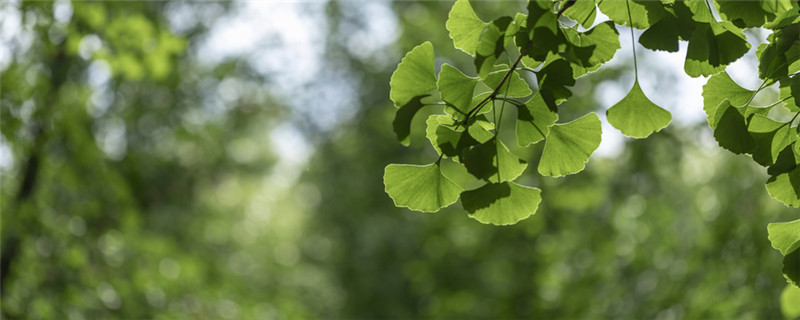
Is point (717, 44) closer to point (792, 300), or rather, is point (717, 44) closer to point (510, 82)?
point (510, 82)

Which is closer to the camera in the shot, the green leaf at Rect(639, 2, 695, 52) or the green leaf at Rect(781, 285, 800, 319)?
the green leaf at Rect(639, 2, 695, 52)

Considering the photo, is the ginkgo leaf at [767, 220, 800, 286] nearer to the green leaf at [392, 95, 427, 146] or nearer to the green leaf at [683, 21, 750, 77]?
the green leaf at [683, 21, 750, 77]

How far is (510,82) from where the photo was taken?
0.47 metres

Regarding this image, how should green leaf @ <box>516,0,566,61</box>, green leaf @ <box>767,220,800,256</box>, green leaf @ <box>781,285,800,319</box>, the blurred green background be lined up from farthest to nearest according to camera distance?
1. the blurred green background
2. green leaf @ <box>781,285,800,319</box>
3. green leaf @ <box>767,220,800,256</box>
4. green leaf @ <box>516,0,566,61</box>

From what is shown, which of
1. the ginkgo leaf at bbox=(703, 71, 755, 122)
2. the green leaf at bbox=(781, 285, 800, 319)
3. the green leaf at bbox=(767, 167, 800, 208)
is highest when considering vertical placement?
the ginkgo leaf at bbox=(703, 71, 755, 122)

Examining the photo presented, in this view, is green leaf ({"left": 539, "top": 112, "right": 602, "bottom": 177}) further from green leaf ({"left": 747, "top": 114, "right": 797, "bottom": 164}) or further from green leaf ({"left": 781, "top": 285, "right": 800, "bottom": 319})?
green leaf ({"left": 781, "top": 285, "right": 800, "bottom": 319})

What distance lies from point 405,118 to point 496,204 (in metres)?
0.11

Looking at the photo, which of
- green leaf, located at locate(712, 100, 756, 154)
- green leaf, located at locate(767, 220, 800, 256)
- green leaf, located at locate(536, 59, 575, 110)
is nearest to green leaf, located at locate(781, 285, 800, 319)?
green leaf, located at locate(767, 220, 800, 256)

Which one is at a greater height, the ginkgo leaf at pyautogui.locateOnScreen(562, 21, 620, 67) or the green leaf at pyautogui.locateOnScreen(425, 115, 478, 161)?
the ginkgo leaf at pyautogui.locateOnScreen(562, 21, 620, 67)

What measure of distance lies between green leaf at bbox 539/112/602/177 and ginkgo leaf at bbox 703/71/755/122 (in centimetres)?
10

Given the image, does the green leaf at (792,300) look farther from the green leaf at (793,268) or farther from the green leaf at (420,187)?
the green leaf at (420,187)

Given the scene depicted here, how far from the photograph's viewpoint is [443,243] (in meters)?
Result: 3.57

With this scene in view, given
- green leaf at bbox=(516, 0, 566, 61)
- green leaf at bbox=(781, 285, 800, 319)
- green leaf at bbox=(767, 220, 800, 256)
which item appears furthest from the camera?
green leaf at bbox=(781, 285, 800, 319)

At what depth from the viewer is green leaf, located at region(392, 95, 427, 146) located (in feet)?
1.62
